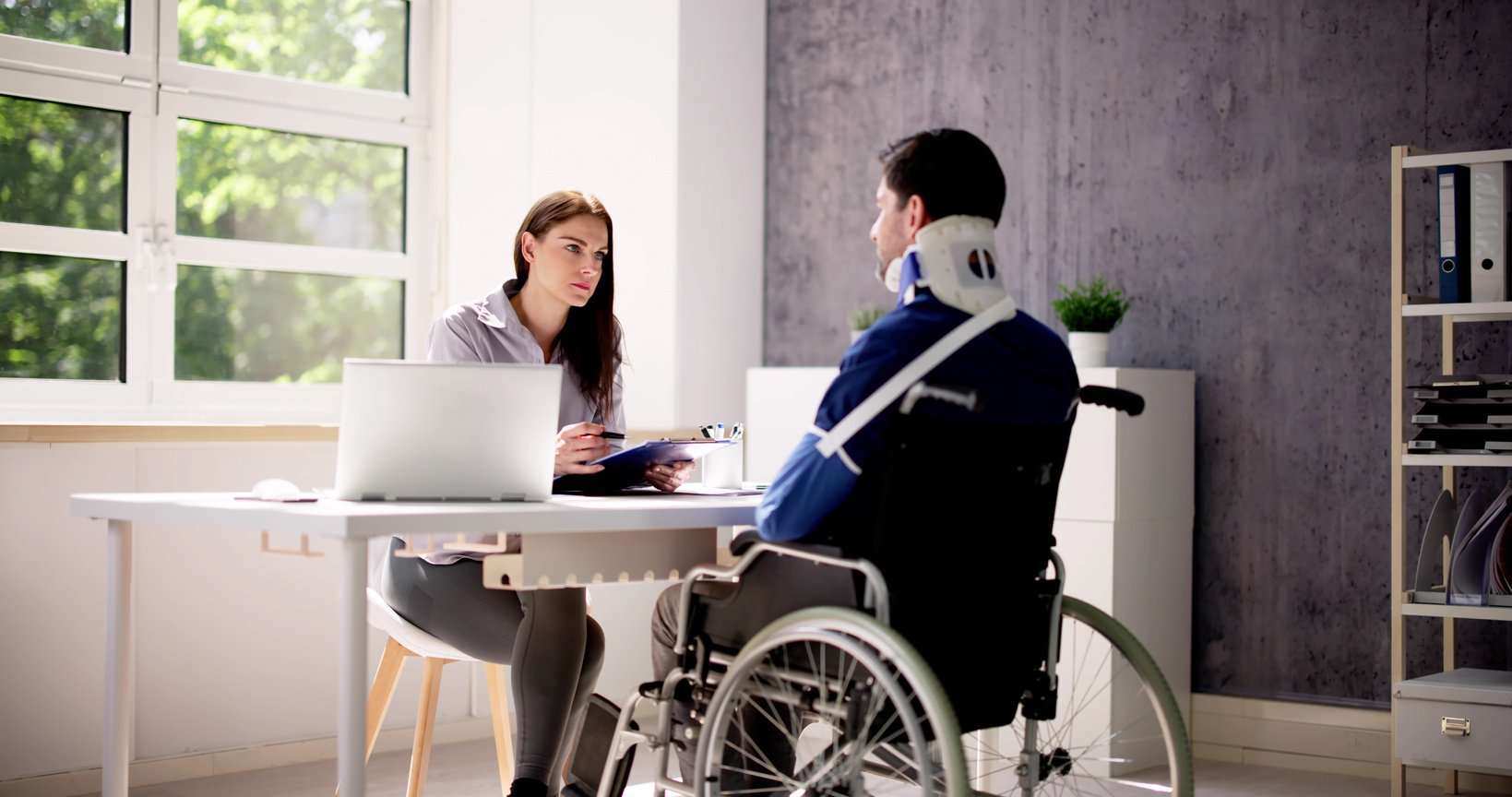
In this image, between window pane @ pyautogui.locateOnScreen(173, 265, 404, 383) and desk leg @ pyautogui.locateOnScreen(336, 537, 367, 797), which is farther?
window pane @ pyautogui.locateOnScreen(173, 265, 404, 383)

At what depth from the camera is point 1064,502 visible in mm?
3918

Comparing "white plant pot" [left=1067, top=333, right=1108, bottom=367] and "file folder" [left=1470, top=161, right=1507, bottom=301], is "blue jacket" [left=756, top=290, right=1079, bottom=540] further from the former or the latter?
"white plant pot" [left=1067, top=333, right=1108, bottom=367]

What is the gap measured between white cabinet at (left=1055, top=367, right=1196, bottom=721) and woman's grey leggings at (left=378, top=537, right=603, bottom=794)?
1.56 metres

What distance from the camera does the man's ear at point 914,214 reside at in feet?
7.00

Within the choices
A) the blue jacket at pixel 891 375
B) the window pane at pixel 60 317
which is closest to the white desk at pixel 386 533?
the blue jacket at pixel 891 375

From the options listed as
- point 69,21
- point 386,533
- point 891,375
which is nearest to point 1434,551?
point 891,375

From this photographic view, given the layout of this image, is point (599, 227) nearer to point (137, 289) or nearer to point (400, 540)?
point (400, 540)

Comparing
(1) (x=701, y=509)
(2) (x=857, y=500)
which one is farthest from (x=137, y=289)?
(2) (x=857, y=500)

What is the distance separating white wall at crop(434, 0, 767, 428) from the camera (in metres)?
4.63

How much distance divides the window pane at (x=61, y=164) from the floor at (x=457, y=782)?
4.82 feet

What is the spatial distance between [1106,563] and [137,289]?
102 inches

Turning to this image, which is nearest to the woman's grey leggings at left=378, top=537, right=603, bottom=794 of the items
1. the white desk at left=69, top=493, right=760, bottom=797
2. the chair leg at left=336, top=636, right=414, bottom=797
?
the chair leg at left=336, top=636, right=414, bottom=797

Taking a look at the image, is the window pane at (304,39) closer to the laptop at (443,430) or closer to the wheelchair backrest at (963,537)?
the laptop at (443,430)

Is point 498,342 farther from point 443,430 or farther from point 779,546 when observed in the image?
point 779,546
